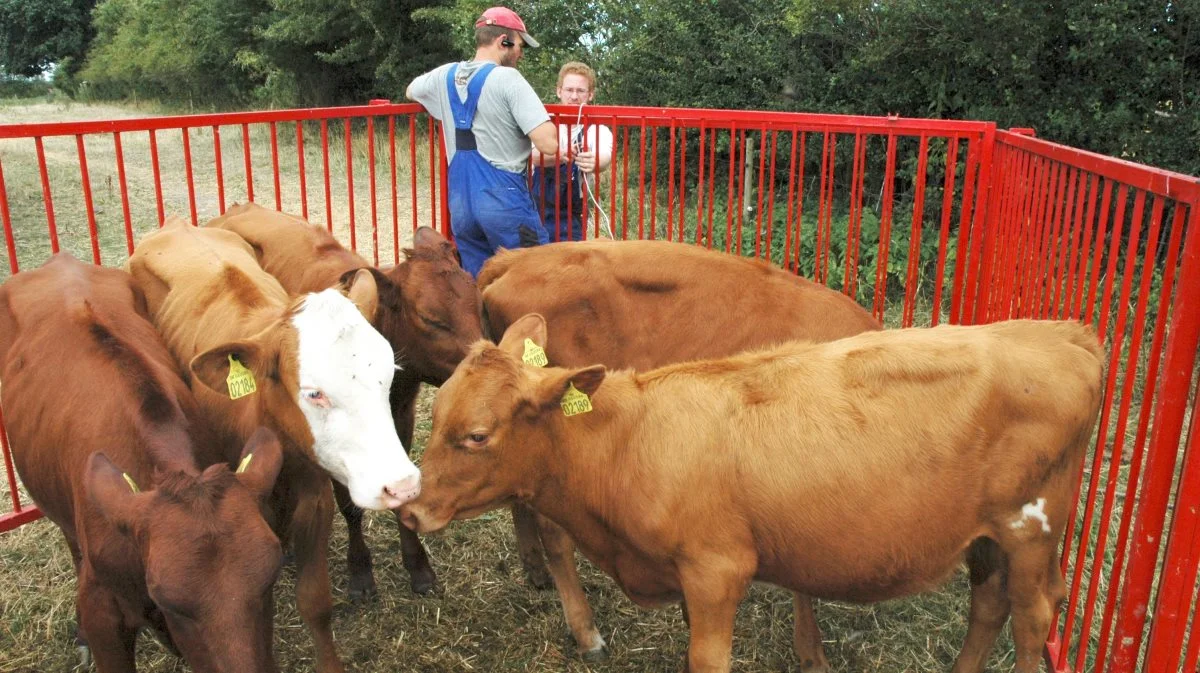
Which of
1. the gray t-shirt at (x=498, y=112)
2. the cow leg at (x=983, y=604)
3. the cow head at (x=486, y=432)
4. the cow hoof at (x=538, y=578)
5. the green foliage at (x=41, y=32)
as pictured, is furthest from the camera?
the green foliage at (x=41, y=32)

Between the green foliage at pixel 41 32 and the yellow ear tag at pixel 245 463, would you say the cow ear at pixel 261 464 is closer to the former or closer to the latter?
the yellow ear tag at pixel 245 463

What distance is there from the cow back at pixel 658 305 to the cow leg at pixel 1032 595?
1.31 meters

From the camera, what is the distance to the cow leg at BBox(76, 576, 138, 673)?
2961 millimetres

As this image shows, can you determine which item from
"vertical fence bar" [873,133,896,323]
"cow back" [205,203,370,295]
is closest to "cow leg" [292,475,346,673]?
"cow back" [205,203,370,295]

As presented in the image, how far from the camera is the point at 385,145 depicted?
746 inches

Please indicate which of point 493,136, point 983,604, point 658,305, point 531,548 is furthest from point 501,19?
point 983,604

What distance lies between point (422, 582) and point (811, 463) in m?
2.19

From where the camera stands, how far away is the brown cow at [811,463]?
304 cm

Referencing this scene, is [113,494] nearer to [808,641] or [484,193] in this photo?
[808,641]

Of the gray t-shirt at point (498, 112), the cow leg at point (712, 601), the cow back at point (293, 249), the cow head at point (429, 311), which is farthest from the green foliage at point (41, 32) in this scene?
the cow leg at point (712, 601)

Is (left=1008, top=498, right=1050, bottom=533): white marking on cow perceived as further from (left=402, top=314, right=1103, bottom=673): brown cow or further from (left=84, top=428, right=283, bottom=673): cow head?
(left=84, top=428, right=283, bottom=673): cow head

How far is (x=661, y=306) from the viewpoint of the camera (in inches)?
167

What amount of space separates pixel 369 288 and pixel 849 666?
100 inches

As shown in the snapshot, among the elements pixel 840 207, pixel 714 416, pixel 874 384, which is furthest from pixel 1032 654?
pixel 840 207
